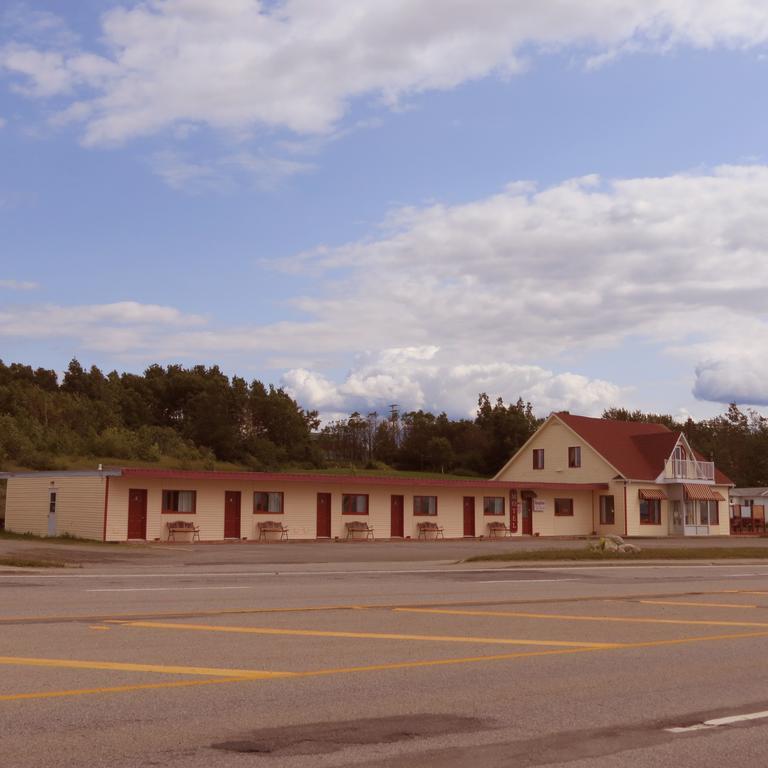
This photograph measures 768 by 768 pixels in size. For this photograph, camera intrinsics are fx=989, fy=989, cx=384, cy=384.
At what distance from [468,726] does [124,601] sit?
964 cm

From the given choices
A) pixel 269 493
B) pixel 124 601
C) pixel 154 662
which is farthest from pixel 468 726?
pixel 269 493

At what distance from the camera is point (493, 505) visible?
5150 centimetres

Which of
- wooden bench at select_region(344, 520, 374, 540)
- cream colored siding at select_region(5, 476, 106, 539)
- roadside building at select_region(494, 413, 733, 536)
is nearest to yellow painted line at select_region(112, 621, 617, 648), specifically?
cream colored siding at select_region(5, 476, 106, 539)

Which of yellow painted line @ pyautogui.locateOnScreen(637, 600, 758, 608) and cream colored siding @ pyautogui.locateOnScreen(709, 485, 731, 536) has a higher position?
cream colored siding @ pyautogui.locateOnScreen(709, 485, 731, 536)

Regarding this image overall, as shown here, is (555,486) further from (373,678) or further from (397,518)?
(373,678)

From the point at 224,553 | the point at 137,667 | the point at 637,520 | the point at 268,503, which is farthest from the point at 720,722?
the point at 637,520

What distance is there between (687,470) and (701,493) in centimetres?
158

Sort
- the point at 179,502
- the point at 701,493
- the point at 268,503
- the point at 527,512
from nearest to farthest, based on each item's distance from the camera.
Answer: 1. the point at 179,502
2. the point at 268,503
3. the point at 527,512
4. the point at 701,493

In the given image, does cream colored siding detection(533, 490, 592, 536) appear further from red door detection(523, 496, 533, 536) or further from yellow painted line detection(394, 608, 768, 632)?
yellow painted line detection(394, 608, 768, 632)

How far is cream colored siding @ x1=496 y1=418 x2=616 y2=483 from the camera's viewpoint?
58281mm

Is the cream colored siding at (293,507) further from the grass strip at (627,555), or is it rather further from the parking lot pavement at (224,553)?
the grass strip at (627,555)

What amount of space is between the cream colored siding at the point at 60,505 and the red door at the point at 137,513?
4.17ft

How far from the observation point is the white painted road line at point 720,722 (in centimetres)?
752

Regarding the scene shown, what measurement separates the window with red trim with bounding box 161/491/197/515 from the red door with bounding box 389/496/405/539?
10.6 metres
